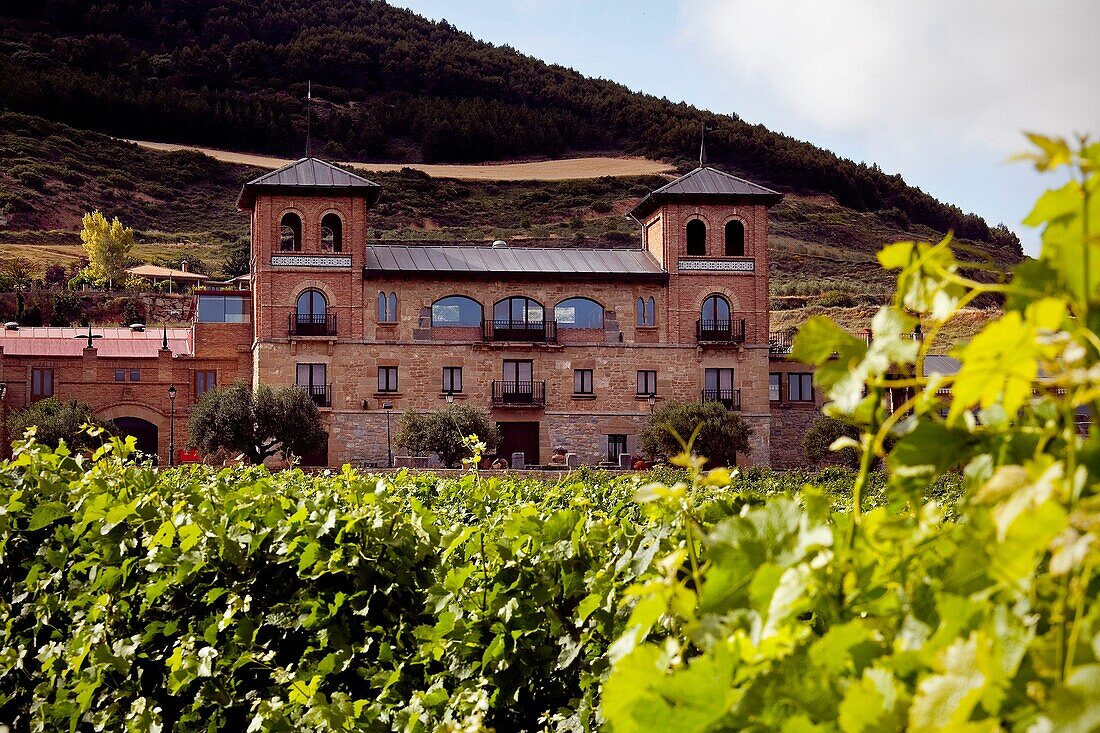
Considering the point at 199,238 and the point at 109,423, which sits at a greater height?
the point at 199,238

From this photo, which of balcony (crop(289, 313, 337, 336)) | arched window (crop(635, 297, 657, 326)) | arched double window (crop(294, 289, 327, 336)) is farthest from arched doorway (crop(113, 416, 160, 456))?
arched window (crop(635, 297, 657, 326))

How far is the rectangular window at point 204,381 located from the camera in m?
43.4

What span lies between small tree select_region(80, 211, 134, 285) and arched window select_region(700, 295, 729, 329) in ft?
118

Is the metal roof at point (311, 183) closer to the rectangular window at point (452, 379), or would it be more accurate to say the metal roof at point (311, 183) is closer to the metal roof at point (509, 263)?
the metal roof at point (509, 263)

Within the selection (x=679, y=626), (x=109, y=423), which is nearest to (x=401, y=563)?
(x=679, y=626)

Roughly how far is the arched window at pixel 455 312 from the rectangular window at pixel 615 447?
6.32 meters

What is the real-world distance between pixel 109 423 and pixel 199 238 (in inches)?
1894

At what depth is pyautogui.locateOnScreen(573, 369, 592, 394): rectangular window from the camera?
141 feet

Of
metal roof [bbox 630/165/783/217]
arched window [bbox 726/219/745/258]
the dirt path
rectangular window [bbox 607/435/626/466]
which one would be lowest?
rectangular window [bbox 607/435/626/466]

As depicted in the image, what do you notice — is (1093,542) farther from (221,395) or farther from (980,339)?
(221,395)

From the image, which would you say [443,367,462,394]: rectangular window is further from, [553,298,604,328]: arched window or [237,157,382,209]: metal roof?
[237,157,382,209]: metal roof

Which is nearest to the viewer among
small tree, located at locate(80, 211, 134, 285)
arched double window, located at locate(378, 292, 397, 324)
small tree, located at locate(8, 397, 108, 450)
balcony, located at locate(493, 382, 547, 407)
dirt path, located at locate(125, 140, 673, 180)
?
small tree, located at locate(8, 397, 108, 450)

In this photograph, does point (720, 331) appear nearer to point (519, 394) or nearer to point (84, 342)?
point (519, 394)

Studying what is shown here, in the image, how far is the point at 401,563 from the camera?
4.41m
